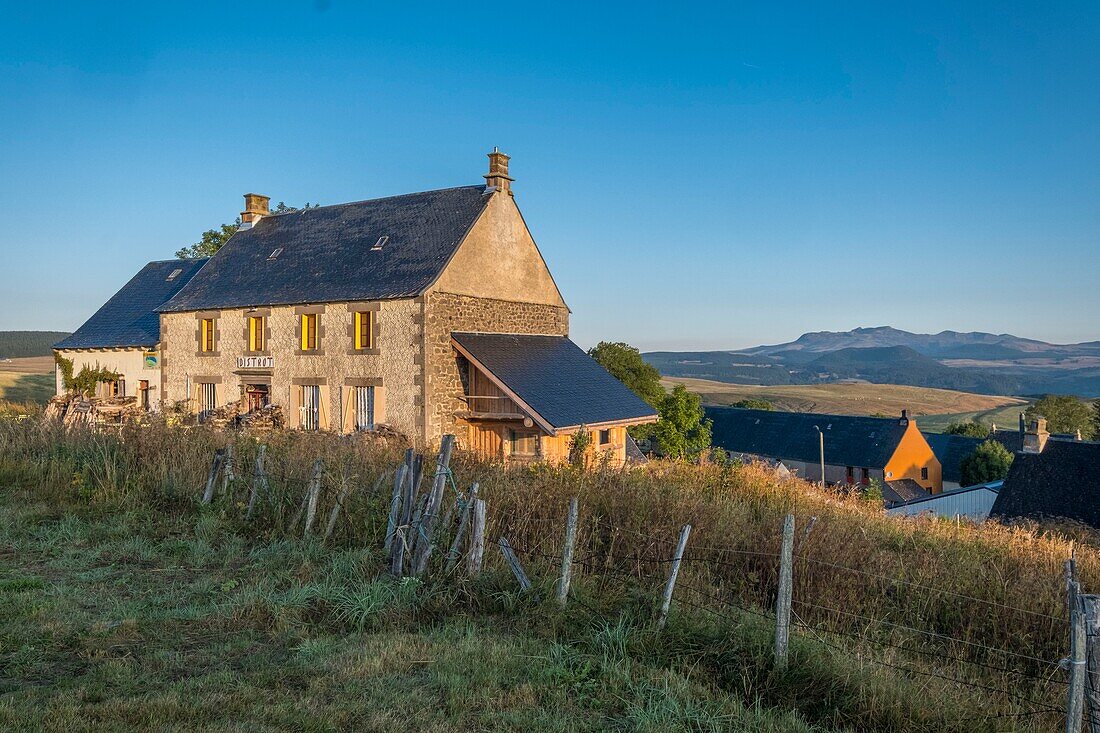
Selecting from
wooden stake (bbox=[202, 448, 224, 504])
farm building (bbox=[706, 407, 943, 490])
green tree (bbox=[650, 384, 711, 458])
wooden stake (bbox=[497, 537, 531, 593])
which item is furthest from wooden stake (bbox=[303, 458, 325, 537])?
farm building (bbox=[706, 407, 943, 490])


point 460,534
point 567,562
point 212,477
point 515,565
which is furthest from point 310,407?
point 567,562

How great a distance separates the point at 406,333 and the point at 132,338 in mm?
13805

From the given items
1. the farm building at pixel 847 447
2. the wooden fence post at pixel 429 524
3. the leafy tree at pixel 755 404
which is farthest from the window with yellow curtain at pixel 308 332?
the leafy tree at pixel 755 404

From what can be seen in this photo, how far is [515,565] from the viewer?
24.1 ft

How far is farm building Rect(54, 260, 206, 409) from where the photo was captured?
87.4 ft

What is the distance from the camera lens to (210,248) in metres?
39.6

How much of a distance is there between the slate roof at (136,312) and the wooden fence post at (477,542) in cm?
2343

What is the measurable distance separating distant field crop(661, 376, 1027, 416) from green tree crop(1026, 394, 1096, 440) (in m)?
35.5

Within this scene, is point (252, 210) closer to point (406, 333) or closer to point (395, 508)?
point (406, 333)

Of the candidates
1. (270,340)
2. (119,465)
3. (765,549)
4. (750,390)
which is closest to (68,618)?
(119,465)

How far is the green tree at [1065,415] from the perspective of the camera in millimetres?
64125

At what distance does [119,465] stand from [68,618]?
6.29m

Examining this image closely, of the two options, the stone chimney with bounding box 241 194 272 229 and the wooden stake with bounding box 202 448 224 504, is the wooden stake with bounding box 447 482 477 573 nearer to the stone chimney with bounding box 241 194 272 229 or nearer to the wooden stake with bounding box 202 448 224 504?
the wooden stake with bounding box 202 448 224 504

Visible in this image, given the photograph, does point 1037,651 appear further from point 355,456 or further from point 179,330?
point 179,330
